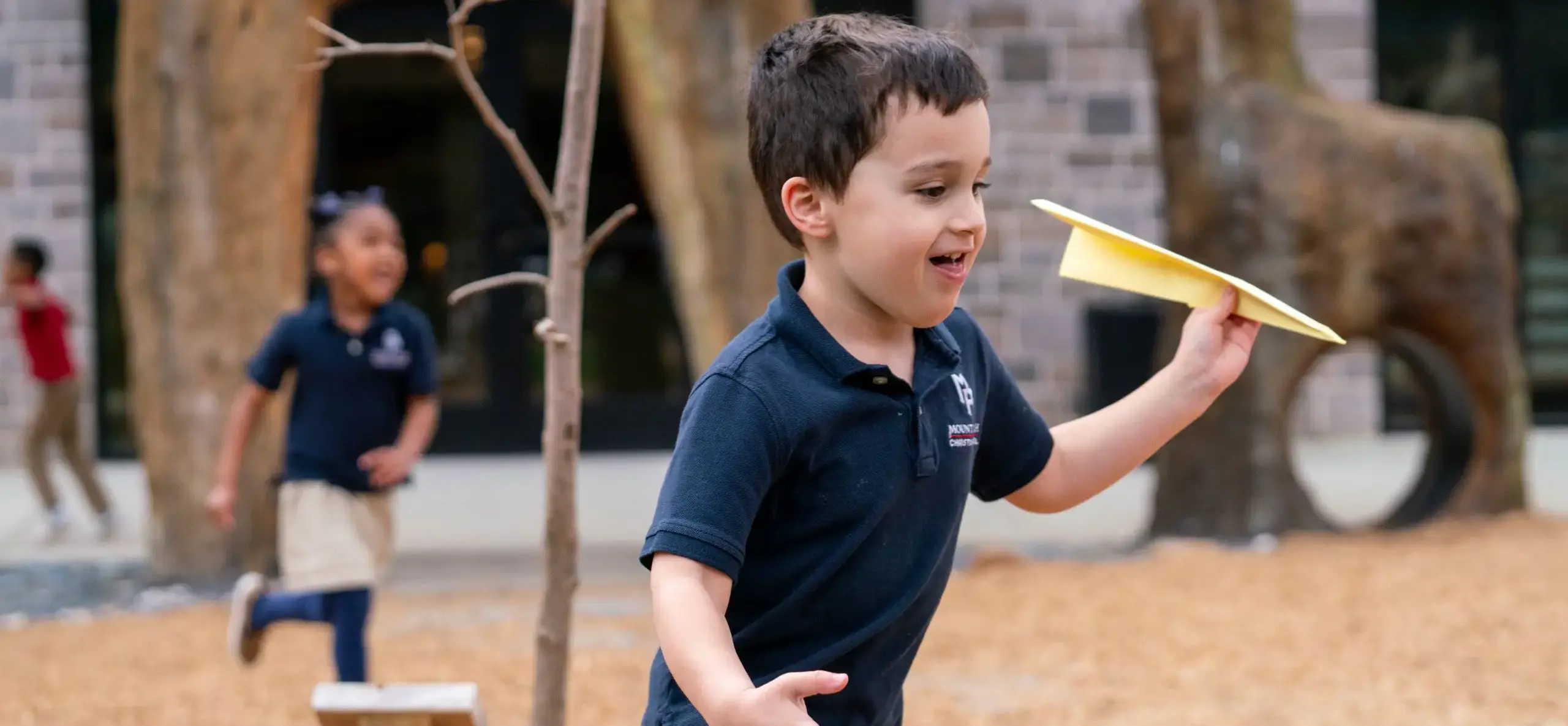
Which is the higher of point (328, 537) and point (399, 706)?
point (399, 706)

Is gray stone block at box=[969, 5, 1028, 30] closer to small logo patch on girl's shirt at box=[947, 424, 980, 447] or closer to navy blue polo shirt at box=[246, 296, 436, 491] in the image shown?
navy blue polo shirt at box=[246, 296, 436, 491]

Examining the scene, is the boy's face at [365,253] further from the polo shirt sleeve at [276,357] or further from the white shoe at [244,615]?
the white shoe at [244,615]

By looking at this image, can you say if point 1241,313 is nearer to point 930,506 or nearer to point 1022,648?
point 930,506

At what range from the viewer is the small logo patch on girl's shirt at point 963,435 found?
1993 mm

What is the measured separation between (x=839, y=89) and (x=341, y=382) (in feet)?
9.79

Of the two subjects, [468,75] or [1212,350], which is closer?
[1212,350]

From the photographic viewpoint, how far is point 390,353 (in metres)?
4.58

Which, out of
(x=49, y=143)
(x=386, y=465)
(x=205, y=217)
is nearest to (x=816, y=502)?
(x=386, y=465)

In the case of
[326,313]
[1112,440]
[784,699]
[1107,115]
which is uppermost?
[1107,115]

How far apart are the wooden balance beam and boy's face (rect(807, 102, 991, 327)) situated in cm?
116

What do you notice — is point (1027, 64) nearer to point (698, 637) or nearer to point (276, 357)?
point (276, 357)

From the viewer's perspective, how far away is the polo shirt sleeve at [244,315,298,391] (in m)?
4.57

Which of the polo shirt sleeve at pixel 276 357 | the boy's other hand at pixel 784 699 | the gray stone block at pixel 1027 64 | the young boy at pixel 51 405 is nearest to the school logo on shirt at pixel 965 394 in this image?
the boy's other hand at pixel 784 699

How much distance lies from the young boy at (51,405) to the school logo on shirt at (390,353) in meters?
4.49
